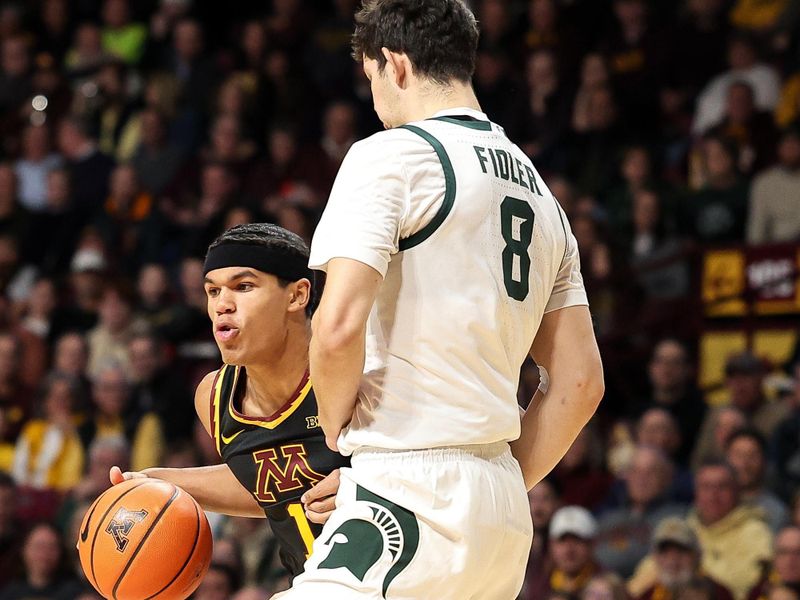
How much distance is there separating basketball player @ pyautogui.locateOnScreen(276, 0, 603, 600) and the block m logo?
0.71m

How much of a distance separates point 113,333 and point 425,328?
→ 810 cm

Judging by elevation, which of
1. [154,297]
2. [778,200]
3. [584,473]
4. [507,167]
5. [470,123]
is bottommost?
[584,473]

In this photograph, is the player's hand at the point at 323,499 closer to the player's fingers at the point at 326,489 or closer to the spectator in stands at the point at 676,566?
the player's fingers at the point at 326,489

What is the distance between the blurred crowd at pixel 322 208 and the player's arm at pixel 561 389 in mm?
3770

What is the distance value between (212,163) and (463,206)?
9.04 m

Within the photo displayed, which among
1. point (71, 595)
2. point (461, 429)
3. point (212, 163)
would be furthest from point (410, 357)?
point (212, 163)

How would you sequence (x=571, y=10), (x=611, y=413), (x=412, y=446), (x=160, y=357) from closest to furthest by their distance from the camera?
(x=412, y=446), (x=611, y=413), (x=160, y=357), (x=571, y=10)

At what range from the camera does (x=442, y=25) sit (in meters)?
3.24

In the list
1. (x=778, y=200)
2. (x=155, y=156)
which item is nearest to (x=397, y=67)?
(x=778, y=200)

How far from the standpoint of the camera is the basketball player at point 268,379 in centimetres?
389

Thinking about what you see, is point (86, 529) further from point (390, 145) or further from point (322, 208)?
point (322, 208)

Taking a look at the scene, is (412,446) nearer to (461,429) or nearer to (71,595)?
(461,429)

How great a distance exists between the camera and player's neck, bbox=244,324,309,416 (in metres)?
4.02

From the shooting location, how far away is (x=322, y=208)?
1084 cm
